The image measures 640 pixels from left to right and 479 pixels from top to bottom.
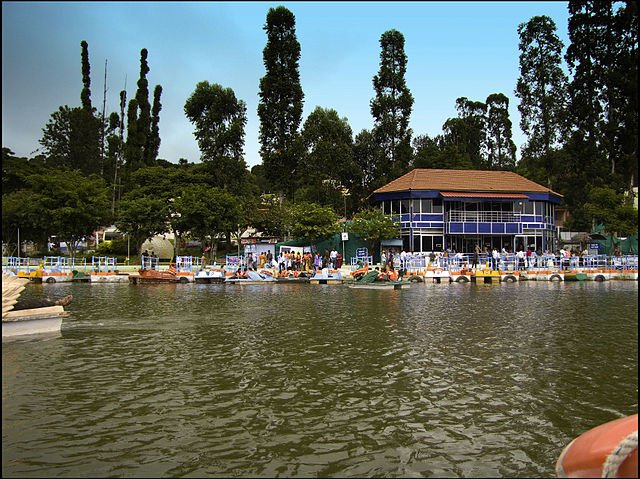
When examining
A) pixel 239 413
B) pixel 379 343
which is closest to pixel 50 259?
pixel 379 343

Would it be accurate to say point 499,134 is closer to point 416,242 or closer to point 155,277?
point 416,242

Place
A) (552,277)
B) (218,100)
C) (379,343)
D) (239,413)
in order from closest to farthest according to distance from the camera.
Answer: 1. (239,413)
2. (379,343)
3. (552,277)
4. (218,100)

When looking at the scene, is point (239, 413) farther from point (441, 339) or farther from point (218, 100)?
point (218, 100)

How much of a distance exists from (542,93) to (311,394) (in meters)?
56.2

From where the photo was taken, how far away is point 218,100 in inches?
2055

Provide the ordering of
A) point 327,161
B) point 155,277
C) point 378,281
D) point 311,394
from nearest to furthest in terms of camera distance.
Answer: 1. point 311,394
2. point 378,281
3. point 155,277
4. point 327,161

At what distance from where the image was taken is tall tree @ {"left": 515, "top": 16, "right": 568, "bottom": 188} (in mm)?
55531

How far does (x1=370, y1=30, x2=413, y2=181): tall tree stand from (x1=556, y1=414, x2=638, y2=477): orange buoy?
52027 millimetres

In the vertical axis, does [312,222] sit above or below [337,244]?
above

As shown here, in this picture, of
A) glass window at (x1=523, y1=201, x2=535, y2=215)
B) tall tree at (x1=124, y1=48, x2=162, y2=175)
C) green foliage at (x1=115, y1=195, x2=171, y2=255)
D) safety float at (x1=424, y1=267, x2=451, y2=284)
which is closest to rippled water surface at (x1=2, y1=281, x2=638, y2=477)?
safety float at (x1=424, y1=267, x2=451, y2=284)

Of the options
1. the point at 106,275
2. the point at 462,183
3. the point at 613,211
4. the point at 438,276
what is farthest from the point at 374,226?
the point at 106,275

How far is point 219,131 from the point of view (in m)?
52.6

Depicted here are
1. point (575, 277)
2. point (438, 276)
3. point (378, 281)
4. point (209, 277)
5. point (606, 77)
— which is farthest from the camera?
point (575, 277)

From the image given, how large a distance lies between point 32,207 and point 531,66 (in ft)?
155
